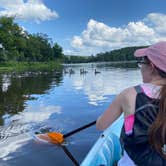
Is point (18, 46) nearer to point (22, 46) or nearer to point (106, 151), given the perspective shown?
point (22, 46)

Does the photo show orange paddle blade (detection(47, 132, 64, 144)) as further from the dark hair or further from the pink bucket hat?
the dark hair

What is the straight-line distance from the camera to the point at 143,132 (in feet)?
9.36

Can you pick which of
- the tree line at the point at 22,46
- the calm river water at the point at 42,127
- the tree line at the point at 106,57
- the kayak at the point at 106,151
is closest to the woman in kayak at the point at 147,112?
the kayak at the point at 106,151

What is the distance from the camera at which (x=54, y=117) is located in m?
12.7

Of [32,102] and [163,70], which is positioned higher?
[163,70]

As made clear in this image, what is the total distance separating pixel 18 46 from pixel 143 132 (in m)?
80.0

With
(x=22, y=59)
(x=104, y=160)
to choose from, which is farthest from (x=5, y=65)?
(x=104, y=160)

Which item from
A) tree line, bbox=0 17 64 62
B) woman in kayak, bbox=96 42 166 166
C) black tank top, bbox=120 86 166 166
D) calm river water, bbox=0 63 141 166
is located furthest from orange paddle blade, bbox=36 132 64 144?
tree line, bbox=0 17 64 62

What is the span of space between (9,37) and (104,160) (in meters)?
73.2

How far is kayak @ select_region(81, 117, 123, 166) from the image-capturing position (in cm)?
466

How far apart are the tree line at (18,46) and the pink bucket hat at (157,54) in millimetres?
72110

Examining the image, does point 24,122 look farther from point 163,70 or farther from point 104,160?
point 163,70

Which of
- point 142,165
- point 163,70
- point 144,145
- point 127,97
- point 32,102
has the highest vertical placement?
point 163,70

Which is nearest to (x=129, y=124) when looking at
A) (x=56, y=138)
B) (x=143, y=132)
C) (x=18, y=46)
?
(x=143, y=132)
